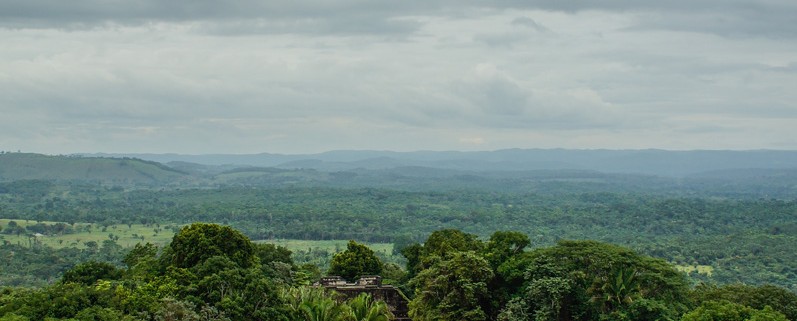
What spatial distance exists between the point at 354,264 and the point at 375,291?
566 cm

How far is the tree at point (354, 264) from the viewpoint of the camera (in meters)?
47.3

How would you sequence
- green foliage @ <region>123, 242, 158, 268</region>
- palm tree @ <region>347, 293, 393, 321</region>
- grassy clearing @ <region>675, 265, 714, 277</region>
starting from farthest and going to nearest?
grassy clearing @ <region>675, 265, 714, 277</region>, green foliage @ <region>123, 242, 158, 268</region>, palm tree @ <region>347, 293, 393, 321</region>

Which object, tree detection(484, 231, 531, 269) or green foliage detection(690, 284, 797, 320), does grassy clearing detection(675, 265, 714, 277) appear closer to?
green foliage detection(690, 284, 797, 320)

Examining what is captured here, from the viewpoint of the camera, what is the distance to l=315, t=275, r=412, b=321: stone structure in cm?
4162

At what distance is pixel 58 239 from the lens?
123 m

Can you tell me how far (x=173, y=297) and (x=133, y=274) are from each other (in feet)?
33.2

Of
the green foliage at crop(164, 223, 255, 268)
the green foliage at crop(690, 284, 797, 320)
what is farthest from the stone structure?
the green foliage at crop(690, 284, 797, 320)

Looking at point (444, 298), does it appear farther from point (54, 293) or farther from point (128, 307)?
point (54, 293)

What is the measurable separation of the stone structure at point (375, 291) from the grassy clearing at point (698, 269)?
56706 millimetres

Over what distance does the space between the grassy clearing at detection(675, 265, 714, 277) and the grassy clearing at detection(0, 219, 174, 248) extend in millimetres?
71035

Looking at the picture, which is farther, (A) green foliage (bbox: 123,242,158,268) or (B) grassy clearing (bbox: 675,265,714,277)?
(B) grassy clearing (bbox: 675,265,714,277)

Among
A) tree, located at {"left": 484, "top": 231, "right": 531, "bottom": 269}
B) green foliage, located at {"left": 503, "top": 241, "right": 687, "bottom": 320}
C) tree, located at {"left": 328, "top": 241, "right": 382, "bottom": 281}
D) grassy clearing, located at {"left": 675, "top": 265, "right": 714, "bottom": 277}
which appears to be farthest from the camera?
grassy clearing, located at {"left": 675, "top": 265, "right": 714, "bottom": 277}

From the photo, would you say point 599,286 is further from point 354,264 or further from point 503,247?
point 354,264

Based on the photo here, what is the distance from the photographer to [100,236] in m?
128
